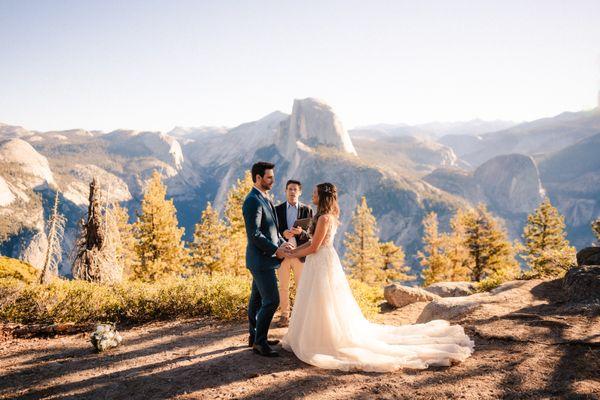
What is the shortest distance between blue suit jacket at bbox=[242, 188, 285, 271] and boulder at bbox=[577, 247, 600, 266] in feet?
32.5

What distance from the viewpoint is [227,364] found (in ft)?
18.3

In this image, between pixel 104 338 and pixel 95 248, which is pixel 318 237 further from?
pixel 95 248

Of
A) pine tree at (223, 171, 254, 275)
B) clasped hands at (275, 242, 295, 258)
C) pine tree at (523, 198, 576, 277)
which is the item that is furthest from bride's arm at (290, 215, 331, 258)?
pine tree at (523, 198, 576, 277)

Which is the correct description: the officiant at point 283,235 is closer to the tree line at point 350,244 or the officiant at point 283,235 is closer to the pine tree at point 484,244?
the tree line at point 350,244

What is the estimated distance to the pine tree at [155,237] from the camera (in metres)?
25.2

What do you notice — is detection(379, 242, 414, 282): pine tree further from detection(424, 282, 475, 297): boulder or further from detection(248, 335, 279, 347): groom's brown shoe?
detection(248, 335, 279, 347): groom's brown shoe

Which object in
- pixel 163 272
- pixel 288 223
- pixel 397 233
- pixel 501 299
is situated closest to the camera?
pixel 288 223

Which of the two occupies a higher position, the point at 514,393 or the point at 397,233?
the point at 514,393

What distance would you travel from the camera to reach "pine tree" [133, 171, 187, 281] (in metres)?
25.2

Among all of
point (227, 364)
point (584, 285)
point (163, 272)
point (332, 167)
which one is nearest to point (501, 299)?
point (584, 285)

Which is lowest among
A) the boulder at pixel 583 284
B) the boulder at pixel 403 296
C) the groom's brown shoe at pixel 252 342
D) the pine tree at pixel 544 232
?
the pine tree at pixel 544 232

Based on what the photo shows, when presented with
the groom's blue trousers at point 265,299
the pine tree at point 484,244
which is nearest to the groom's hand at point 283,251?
the groom's blue trousers at point 265,299

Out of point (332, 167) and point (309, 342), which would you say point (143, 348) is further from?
point (332, 167)

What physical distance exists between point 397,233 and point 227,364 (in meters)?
164
